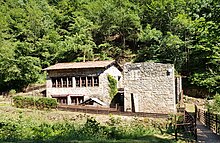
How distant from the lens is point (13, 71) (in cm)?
4403

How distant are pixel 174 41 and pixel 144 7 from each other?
645 inches

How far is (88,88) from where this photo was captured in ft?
118

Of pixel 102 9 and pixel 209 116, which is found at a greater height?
pixel 102 9

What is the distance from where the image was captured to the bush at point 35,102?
1203 inches

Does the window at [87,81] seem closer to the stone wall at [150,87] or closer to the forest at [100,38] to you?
the stone wall at [150,87]

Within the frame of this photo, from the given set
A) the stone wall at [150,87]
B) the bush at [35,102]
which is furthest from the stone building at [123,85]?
the bush at [35,102]

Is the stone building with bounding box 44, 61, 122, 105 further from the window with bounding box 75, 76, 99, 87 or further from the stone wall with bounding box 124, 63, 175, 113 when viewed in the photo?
the stone wall with bounding box 124, 63, 175, 113

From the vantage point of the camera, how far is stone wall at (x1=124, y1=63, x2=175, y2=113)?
28.1 metres

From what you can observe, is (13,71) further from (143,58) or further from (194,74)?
(194,74)

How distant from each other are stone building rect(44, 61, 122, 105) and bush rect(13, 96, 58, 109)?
19.2 ft

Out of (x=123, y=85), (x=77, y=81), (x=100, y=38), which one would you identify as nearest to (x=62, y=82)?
(x=77, y=81)

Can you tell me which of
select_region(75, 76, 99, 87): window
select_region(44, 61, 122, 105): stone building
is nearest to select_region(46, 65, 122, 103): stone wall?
select_region(44, 61, 122, 105): stone building

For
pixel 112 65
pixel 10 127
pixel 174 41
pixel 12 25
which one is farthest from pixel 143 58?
pixel 10 127

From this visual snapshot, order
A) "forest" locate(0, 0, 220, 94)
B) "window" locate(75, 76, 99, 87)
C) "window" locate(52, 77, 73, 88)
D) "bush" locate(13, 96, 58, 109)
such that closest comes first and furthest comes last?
"bush" locate(13, 96, 58, 109), "window" locate(75, 76, 99, 87), "window" locate(52, 77, 73, 88), "forest" locate(0, 0, 220, 94)
